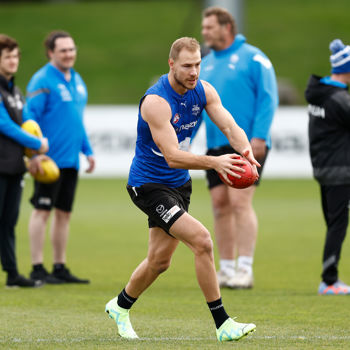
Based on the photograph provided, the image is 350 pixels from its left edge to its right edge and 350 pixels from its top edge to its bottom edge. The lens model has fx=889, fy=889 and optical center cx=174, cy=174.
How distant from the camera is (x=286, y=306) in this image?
24.1 feet

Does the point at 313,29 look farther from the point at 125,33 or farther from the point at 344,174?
the point at 344,174

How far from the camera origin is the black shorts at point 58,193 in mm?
8828

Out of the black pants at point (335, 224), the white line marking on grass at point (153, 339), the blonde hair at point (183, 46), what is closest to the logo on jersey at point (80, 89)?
the black pants at point (335, 224)

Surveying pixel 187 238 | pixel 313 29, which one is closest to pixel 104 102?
pixel 313 29

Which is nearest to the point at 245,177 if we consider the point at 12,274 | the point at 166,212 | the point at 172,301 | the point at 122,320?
the point at 166,212

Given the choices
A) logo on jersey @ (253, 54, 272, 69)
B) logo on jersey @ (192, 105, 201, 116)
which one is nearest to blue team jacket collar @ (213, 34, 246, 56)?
logo on jersey @ (253, 54, 272, 69)

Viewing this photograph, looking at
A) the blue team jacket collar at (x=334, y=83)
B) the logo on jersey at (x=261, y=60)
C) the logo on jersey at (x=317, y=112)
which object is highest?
the logo on jersey at (x=261, y=60)

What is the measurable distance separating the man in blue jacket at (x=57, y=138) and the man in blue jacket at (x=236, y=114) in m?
1.35

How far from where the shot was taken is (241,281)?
842 centimetres

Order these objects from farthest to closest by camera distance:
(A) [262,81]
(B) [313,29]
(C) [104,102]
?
1. (B) [313,29]
2. (C) [104,102]
3. (A) [262,81]

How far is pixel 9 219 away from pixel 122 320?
2.55 m

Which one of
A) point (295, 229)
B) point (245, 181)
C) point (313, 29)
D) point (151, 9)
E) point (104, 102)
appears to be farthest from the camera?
point (151, 9)

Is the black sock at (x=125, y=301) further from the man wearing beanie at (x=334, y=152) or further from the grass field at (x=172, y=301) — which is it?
the man wearing beanie at (x=334, y=152)

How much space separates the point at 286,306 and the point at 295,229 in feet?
19.7
